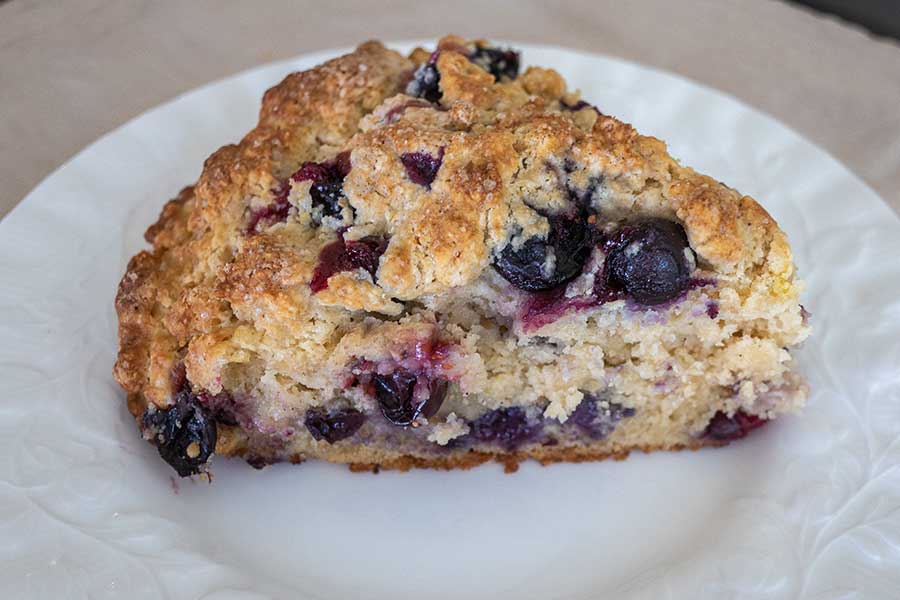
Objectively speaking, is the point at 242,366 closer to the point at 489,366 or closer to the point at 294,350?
the point at 294,350

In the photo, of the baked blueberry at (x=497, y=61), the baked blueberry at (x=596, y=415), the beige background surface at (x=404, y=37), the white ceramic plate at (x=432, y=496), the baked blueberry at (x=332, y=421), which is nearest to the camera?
the white ceramic plate at (x=432, y=496)

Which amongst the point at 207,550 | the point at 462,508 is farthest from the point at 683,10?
the point at 207,550

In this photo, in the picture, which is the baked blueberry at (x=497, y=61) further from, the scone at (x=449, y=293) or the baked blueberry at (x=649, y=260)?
the baked blueberry at (x=649, y=260)

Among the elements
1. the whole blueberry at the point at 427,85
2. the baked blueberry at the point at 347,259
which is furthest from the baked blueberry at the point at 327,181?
the whole blueberry at the point at 427,85

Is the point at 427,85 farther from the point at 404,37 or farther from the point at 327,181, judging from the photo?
the point at 404,37

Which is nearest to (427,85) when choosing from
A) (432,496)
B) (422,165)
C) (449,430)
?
(422,165)
